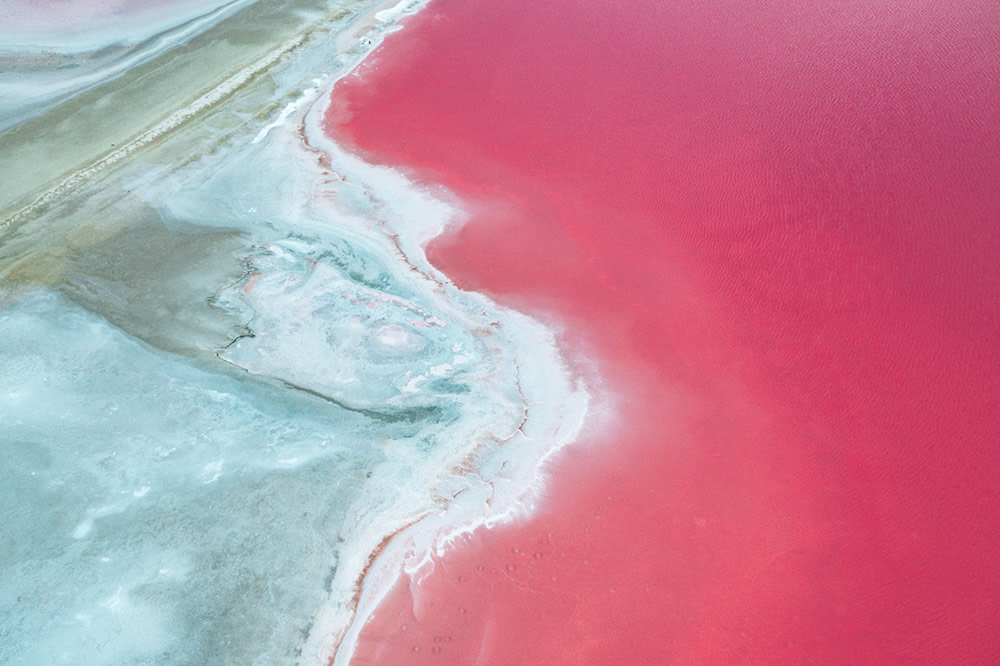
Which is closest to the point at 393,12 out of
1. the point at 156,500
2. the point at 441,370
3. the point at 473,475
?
the point at 441,370

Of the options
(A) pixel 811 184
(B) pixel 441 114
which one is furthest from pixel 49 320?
(A) pixel 811 184

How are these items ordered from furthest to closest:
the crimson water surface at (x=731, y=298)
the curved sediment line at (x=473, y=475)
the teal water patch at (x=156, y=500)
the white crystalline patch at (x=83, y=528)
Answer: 1. the white crystalline patch at (x=83, y=528)
2. the crimson water surface at (x=731, y=298)
3. the curved sediment line at (x=473, y=475)
4. the teal water patch at (x=156, y=500)

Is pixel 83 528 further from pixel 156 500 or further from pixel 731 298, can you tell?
pixel 731 298

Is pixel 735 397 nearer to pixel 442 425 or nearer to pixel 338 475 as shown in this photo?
pixel 442 425

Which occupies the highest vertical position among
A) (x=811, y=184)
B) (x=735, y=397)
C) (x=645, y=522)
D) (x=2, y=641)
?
(x=811, y=184)

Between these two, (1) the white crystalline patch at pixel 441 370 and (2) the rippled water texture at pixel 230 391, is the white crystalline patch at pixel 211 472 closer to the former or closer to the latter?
(2) the rippled water texture at pixel 230 391

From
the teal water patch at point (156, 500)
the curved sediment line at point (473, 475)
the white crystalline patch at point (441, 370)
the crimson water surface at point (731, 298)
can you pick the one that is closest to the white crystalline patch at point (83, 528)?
the teal water patch at point (156, 500)

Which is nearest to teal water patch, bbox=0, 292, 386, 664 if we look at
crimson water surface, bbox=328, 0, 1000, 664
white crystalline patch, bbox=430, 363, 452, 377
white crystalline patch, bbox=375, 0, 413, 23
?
white crystalline patch, bbox=430, 363, 452, 377

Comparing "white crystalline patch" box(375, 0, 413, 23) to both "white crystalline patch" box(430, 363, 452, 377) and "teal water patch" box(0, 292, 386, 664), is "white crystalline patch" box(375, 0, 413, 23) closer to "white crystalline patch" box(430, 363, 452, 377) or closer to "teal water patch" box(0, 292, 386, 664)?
"teal water patch" box(0, 292, 386, 664)
